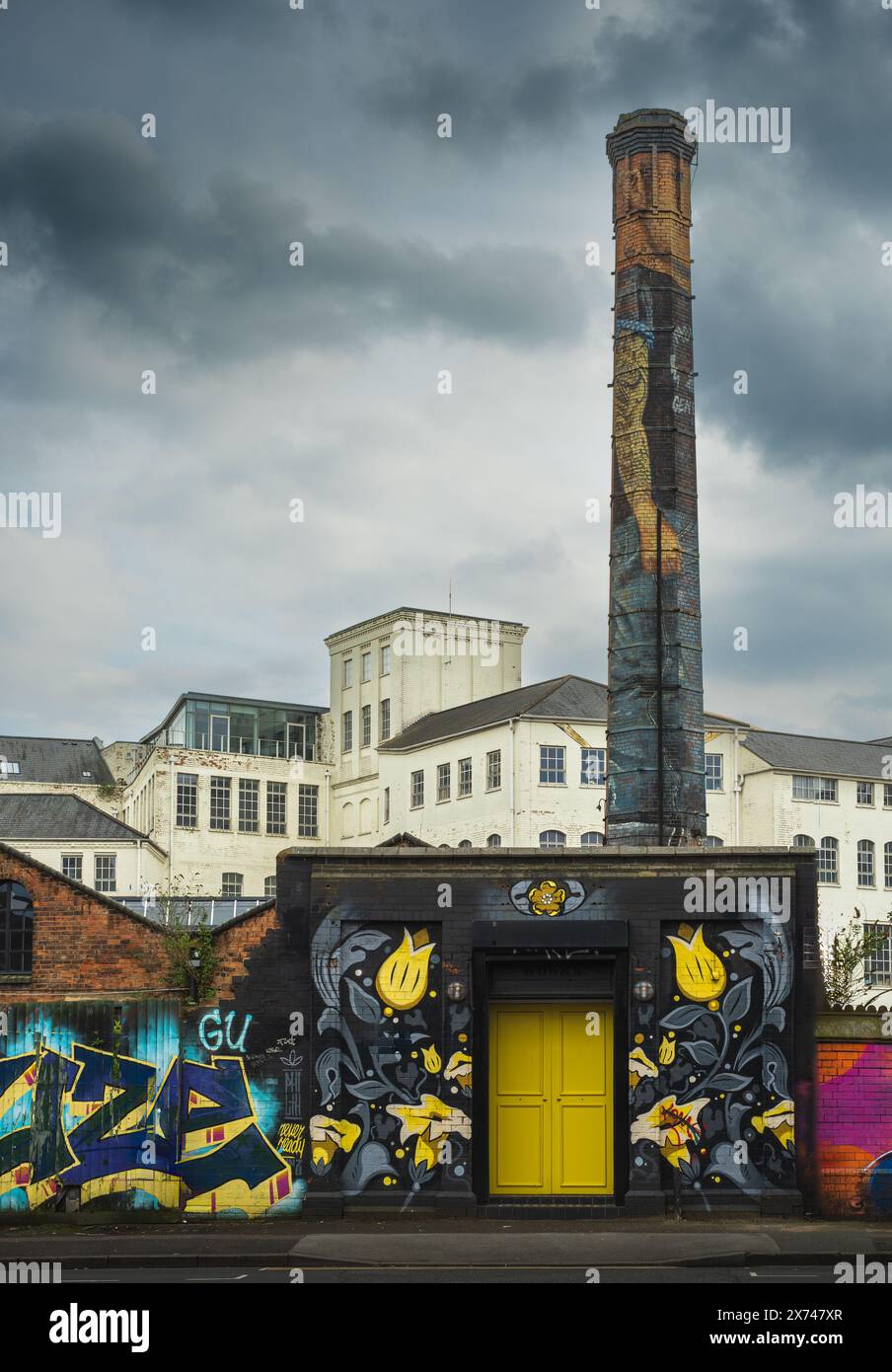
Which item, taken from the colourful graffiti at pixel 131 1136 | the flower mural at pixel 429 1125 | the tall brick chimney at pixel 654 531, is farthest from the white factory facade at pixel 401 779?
the flower mural at pixel 429 1125

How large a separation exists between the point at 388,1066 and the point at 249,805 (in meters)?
54.5

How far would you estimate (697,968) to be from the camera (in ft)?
67.2

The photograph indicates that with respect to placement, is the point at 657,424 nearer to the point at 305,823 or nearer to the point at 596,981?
the point at 596,981

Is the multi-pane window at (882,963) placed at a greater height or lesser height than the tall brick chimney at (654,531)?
lesser

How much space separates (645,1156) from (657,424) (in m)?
15.2

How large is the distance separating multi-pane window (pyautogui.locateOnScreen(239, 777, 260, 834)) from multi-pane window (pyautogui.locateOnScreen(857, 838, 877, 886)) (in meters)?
25.9

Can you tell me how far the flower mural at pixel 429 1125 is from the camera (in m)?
20.1

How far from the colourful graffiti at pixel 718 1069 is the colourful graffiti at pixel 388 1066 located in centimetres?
222

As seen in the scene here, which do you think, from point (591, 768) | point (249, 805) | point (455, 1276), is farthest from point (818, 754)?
point (455, 1276)

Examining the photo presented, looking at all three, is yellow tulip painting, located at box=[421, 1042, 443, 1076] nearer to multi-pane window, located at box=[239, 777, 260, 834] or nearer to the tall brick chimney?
the tall brick chimney

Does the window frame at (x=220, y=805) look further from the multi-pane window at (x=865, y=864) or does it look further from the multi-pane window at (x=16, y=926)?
the multi-pane window at (x=16, y=926)

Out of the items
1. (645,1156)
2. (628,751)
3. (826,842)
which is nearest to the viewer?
(645,1156)

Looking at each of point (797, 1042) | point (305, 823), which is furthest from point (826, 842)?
point (797, 1042)

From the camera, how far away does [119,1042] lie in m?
20.5
